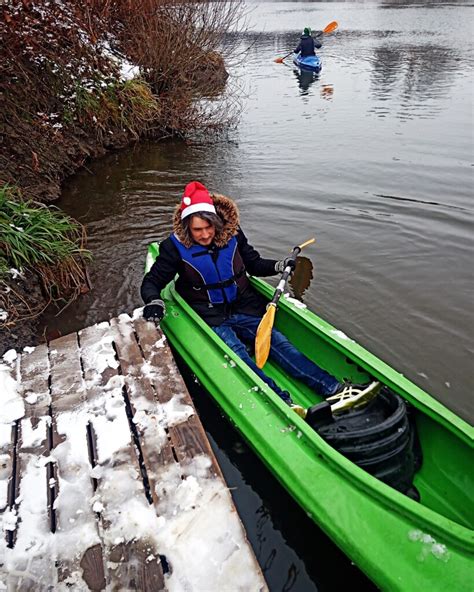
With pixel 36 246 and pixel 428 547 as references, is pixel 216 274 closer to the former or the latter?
pixel 36 246

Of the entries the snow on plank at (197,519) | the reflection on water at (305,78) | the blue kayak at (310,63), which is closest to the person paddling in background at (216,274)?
the snow on plank at (197,519)

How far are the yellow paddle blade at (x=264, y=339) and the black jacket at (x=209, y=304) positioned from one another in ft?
1.22

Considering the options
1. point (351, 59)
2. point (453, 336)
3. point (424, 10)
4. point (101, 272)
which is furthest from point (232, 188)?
point (424, 10)

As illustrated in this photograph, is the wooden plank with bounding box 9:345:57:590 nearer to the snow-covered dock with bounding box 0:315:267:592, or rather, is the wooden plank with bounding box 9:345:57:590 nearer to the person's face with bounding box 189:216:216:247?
the snow-covered dock with bounding box 0:315:267:592

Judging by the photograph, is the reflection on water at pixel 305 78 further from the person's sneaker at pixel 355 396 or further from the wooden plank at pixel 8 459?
the wooden plank at pixel 8 459

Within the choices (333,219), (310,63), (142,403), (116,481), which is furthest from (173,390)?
(310,63)

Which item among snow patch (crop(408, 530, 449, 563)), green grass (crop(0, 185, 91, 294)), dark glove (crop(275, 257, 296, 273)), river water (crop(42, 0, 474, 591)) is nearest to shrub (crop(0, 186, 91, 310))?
green grass (crop(0, 185, 91, 294))

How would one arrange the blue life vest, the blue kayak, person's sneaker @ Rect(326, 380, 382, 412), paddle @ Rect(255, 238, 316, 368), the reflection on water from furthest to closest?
the blue kayak, the reflection on water, the blue life vest, paddle @ Rect(255, 238, 316, 368), person's sneaker @ Rect(326, 380, 382, 412)

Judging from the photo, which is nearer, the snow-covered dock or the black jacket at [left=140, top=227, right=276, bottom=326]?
the snow-covered dock

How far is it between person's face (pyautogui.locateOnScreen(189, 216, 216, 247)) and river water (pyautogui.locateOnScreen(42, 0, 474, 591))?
1241 millimetres

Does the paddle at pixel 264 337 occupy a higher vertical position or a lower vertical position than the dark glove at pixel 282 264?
lower

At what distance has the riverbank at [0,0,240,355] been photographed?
6.79m

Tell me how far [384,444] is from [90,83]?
7.94 metres

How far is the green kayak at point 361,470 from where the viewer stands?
199cm
